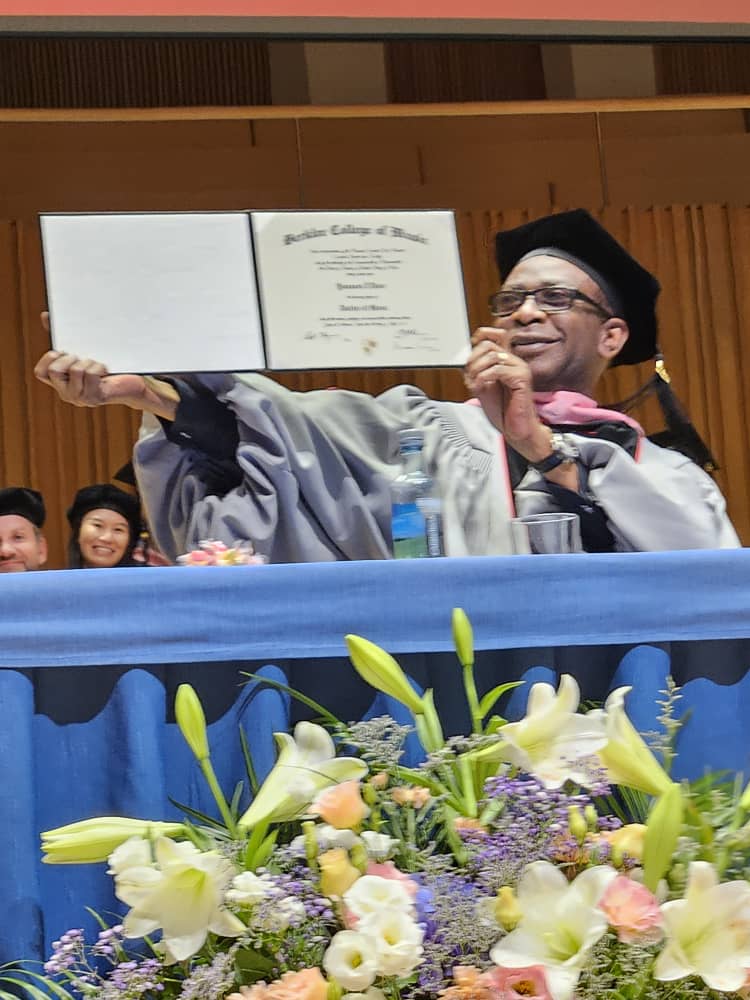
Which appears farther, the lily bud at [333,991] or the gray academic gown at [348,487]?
the gray academic gown at [348,487]

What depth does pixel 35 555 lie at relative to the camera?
326cm

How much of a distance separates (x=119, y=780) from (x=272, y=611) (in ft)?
0.53

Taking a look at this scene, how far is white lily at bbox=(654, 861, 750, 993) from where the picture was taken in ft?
2.80

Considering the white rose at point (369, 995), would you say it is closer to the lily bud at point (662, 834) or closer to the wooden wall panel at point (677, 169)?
the lily bud at point (662, 834)

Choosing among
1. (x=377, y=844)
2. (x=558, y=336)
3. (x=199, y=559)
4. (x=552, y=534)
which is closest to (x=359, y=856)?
(x=377, y=844)

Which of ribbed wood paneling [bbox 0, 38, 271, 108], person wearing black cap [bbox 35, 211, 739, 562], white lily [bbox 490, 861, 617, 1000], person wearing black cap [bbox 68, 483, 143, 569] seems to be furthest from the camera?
ribbed wood paneling [bbox 0, 38, 271, 108]

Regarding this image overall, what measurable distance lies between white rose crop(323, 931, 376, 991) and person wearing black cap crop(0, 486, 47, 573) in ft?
7.81

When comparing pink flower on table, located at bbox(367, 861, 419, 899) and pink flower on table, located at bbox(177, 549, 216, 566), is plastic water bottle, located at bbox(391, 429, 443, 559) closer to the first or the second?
pink flower on table, located at bbox(177, 549, 216, 566)

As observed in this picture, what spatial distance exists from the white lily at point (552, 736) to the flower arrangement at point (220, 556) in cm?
71

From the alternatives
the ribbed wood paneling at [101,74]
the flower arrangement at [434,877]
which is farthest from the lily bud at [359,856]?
the ribbed wood paneling at [101,74]

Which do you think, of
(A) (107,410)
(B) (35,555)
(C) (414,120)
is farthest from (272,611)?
(C) (414,120)

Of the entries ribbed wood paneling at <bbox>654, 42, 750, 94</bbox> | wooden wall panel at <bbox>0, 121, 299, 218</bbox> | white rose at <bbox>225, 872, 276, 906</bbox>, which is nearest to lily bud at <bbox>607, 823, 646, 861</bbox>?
white rose at <bbox>225, 872, 276, 906</bbox>

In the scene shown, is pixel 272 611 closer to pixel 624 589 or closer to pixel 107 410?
pixel 624 589

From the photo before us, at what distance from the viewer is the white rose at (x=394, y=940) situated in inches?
33.2
